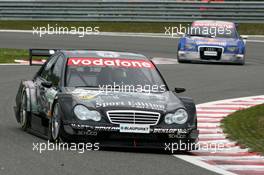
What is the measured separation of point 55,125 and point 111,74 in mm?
1226

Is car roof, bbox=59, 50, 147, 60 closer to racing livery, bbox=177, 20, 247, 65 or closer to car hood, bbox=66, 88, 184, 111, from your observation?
car hood, bbox=66, 88, 184, 111

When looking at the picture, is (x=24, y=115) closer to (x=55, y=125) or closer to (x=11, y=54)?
(x=55, y=125)

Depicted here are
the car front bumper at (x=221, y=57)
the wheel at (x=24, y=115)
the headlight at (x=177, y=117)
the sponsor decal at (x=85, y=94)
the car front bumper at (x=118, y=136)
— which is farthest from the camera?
the car front bumper at (x=221, y=57)

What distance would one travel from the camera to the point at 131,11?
134 feet

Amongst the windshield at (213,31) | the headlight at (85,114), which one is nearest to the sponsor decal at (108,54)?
the headlight at (85,114)

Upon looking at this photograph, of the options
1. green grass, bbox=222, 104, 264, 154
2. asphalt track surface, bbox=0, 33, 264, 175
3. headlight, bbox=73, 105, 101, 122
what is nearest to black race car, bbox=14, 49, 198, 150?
headlight, bbox=73, 105, 101, 122

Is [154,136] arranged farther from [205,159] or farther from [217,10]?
[217,10]

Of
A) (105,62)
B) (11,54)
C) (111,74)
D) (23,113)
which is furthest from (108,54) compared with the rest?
(11,54)

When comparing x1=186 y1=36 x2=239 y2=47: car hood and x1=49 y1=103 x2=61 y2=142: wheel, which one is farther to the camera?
x1=186 y1=36 x2=239 y2=47: car hood

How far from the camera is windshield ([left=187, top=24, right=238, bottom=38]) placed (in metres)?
27.6

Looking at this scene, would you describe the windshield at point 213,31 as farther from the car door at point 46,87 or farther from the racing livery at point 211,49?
the car door at point 46,87

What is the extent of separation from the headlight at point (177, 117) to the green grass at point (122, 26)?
Answer: 28.6 m

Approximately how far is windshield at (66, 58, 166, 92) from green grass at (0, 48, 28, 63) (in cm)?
1429

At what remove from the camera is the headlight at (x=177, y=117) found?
10789mm
